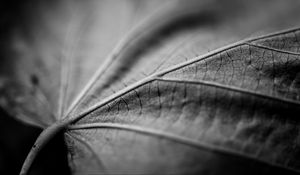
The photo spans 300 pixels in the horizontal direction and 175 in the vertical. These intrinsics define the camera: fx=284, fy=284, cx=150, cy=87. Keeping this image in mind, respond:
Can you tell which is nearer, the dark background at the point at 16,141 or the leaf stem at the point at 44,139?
the leaf stem at the point at 44,139

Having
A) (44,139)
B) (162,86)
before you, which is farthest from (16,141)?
(162,86)

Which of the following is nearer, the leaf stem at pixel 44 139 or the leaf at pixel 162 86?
the leaf at pixel 162 86

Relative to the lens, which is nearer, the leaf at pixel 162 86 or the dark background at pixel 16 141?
the leaf at pixel 162 86

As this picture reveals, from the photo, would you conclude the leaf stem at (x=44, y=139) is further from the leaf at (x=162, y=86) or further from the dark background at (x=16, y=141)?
the dark background at (x=16, y=141)

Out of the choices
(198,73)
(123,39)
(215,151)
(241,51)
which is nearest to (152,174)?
(215,151)

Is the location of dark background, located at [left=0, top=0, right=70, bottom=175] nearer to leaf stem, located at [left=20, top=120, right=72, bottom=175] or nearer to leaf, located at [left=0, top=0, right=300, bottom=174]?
leaf, located at [left=0, top=0, right=300, bottom=174]

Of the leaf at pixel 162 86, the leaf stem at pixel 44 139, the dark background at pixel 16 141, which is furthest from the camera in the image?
the dark background at pixel 16 141

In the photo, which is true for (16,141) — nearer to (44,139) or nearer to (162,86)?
(44,139)

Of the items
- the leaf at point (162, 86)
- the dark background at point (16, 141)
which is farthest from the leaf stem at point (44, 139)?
the dark background at point (16, 141)

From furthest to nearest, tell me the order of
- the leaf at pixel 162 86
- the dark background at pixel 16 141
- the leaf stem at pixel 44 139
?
the dark background at pixel 16 141, the leaf stem at pixel 44 139, the leaf at pixel 162 86
